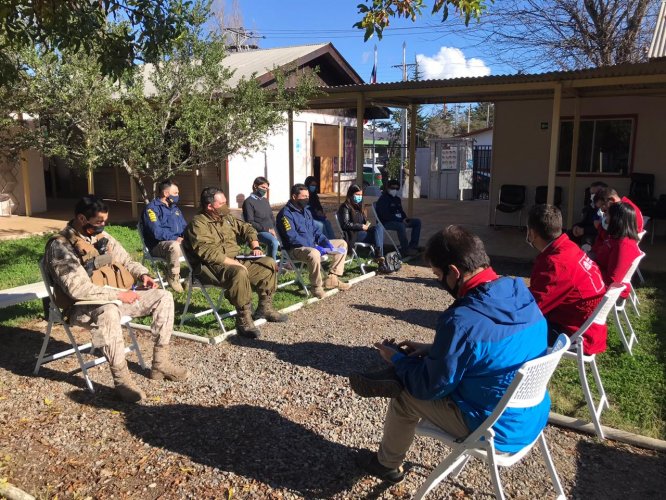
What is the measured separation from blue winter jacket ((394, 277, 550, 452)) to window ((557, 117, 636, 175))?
9.50 m

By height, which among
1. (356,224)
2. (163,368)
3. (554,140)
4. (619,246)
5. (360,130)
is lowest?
(163,368)

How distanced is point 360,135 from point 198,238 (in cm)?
Result: 521

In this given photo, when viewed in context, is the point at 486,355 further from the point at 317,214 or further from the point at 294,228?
the point at 317,214

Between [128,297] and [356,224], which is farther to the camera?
[356,224]

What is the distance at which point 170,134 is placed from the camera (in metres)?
9.74

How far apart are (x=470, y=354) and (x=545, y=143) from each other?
9900mm

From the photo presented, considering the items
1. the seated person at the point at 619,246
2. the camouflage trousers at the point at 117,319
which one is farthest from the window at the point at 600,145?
the camouflage trousers at the point at 117,319

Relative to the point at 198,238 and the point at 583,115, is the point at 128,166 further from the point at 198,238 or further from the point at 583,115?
the point at 583,115

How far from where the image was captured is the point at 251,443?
10.9 ft

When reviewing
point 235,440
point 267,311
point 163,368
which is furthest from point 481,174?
point 235,440

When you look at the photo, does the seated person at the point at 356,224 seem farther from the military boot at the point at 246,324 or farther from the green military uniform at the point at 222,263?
the military boot at the point at 246,324

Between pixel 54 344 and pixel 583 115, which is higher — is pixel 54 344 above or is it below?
below

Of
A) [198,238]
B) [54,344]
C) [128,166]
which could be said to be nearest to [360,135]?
[128,166]

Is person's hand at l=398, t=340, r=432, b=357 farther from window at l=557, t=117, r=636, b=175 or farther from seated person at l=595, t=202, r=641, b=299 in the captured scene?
window at l=557, t=117, r=636, b=175
